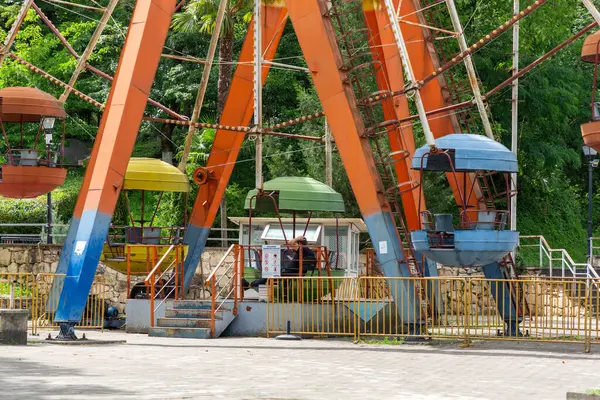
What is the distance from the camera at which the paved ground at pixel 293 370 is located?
1318 cm

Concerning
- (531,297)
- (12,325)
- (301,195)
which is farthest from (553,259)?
(12,325)

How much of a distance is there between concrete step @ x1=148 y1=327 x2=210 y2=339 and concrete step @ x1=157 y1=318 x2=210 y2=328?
0.64 ft

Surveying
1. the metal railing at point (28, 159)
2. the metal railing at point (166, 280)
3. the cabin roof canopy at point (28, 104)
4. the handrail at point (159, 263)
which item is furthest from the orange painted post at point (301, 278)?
the cabin roof canopy at point (28, 104)

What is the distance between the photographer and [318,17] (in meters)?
23.6

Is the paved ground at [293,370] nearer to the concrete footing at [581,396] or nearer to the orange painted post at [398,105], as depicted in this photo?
the concrete footing at [581,396]

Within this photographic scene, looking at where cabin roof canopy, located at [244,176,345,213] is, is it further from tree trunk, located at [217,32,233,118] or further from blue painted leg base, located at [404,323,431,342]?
tree trunk, located at [217,32,233,118]

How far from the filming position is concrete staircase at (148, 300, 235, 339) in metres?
23.8

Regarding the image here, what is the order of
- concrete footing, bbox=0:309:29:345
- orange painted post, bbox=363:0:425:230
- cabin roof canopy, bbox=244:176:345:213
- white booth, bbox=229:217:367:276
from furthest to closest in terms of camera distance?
white booth, bbox=229:217:367:276
orange painted post, bbox=363:0:425:230
cabin roof canopy, bbox=244:176:345:213
concrete footing, bbox=0:309:29:345

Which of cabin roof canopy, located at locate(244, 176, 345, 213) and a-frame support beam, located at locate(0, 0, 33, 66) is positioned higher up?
a-frame support beam, located at locate(0, 0, 33, 66)

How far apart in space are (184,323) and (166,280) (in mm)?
3895

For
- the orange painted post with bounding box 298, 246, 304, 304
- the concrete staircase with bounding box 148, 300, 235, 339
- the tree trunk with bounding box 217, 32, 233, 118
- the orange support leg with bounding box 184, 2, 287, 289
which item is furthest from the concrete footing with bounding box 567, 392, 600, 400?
the tree trunk with bounding box 217, 32, 233, 118

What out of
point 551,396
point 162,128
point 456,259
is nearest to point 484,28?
point 162,128

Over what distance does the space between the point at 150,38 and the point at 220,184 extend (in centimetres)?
680

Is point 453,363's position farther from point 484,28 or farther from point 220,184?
point 484,28
